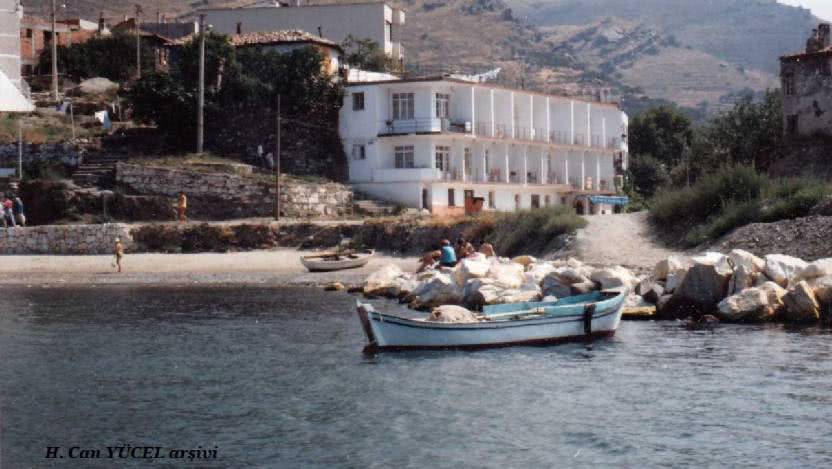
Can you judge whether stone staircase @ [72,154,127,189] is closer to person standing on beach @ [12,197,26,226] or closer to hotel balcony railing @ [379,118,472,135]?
person standing on beach @ [12,197,26,226]

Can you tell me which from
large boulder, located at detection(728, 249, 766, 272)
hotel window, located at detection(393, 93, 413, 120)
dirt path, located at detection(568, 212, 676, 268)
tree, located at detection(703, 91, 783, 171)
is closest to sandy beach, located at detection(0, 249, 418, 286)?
dirt path, located at detection(568, 212, 676, 268)

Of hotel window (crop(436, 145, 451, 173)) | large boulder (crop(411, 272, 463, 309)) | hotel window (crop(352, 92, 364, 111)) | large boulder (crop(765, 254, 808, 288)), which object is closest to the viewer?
large boulder (crop(765, 254, 808, 288))

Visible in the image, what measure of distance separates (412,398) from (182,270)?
2916 cm

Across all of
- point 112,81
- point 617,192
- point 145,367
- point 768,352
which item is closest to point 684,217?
point 768,352

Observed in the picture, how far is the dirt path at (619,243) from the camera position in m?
43.3

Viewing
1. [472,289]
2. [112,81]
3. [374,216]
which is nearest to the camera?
[472,289]

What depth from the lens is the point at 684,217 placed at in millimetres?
46750

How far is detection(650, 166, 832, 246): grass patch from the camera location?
42.5 m

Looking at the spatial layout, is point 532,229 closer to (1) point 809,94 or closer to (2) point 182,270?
(2) point 182,270

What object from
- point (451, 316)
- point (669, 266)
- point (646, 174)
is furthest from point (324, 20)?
point (451, 316)

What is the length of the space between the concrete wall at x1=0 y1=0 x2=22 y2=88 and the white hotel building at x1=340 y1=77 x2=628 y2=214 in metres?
52.4

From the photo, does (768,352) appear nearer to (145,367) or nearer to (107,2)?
(145,367)

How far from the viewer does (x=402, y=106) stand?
216 ft

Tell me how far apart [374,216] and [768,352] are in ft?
113
